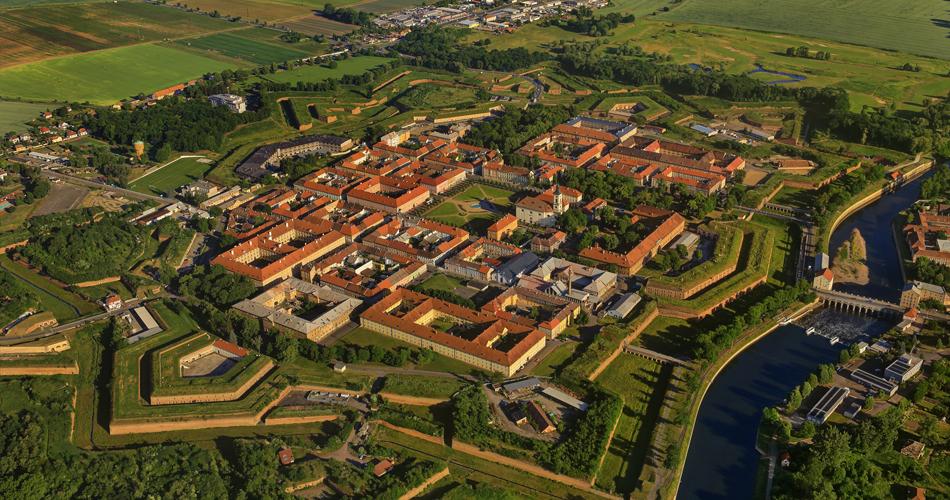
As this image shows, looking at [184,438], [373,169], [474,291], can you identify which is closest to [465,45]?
[373,169]

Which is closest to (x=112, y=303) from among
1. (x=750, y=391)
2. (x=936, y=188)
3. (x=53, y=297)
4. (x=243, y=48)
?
(x=53, y=297)

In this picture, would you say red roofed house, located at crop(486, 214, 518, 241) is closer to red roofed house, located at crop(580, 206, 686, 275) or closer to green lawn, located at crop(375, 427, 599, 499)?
red roofed house, located at crop(580, 206, 686, 275)

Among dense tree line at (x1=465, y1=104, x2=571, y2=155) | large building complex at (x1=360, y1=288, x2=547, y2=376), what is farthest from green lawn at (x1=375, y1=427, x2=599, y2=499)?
dense tree line at (x1=465, y1=104, x2=571, y2=155)

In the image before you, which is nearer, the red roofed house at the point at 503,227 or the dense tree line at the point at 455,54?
the red roofed house at the point at 503,227

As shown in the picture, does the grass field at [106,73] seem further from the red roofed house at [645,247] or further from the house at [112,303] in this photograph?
the red roofed house at [645,247]

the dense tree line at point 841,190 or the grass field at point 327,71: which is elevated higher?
the grass field at point 327,71

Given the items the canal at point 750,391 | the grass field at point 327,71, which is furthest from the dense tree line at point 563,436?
the grass field at point 327,71

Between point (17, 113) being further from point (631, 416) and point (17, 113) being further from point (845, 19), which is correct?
point (845, 19)

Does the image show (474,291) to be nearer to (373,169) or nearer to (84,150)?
(373,169)
